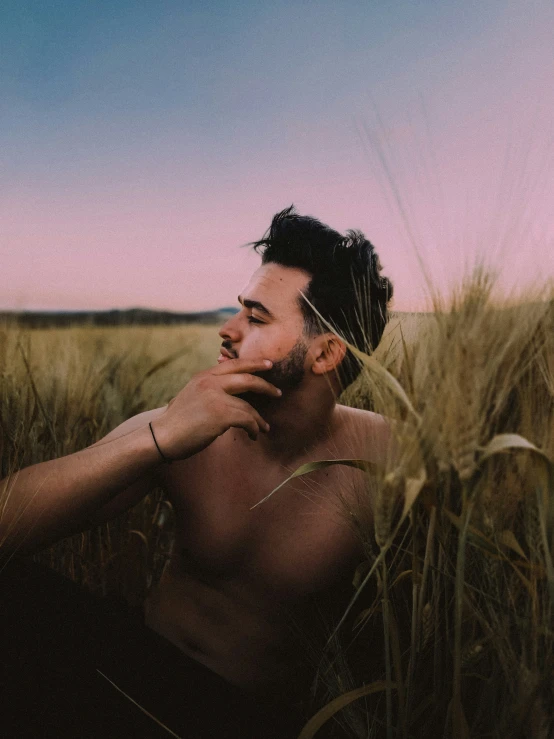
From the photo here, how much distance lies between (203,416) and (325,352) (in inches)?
17.4

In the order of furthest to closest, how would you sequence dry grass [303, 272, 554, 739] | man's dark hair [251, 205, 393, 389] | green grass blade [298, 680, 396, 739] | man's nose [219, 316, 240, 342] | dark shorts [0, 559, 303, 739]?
man's dark hair [251, 205, 393, 389], man's nose [219, 316, 240, 342], dark shorts [0, 559, 303, 739], green grass blade [298, 680, 396, 739], dry grass [303, 272, 554, 739]

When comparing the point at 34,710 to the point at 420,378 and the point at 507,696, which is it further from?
the point at 420,378

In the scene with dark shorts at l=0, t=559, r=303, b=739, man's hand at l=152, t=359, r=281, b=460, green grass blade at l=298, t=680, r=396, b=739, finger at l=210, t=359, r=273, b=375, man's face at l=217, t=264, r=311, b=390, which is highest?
man's face at l=217, t=264, r=311, b=390

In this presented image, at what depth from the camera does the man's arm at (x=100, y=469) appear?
1.17 metres

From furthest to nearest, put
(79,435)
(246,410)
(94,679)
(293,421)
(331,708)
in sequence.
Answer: (79,435) → (293,421) → (246,410) → (94,679) → (331,708)

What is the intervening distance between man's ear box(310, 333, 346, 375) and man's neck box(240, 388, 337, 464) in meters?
0.07

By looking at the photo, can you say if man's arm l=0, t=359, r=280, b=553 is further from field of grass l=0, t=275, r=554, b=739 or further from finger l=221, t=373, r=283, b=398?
field of grass l=0, t=275, r=554, b=739

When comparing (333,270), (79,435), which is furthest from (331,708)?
A: (79,435)

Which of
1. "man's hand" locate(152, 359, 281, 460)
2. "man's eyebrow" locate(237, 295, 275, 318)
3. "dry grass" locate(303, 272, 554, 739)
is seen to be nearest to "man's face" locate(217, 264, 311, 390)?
"man's eyebrow" locate(237, 295, 275, 318)

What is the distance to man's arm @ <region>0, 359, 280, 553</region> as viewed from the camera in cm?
117

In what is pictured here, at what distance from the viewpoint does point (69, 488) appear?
1.18 m

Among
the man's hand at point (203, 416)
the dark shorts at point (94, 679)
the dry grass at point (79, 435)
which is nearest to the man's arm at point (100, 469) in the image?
the man's hand at point (203, 416)

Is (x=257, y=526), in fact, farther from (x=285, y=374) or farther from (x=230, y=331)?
(x=230, y=331)

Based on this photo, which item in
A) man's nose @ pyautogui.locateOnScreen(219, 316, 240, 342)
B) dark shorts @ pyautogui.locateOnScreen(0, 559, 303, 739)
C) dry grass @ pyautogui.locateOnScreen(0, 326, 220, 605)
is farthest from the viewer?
dry grass @ pyautogui.locateOnScreen(0, 326, 220, 605)
